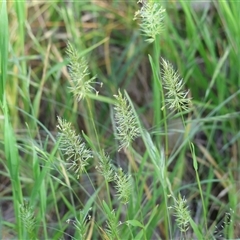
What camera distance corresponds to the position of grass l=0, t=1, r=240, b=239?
4.37ft

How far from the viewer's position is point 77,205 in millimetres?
1492

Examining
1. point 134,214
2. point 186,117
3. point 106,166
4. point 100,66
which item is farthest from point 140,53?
point 106,166

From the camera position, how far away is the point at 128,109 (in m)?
1.28

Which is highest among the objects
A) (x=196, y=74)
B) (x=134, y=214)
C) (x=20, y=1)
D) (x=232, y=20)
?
(x=20, y=1)

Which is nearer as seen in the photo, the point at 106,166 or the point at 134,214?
the point at 106,166

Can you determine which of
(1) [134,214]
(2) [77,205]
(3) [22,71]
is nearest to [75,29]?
(3) [22,71]

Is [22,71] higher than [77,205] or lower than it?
higher

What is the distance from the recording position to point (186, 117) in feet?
5.22

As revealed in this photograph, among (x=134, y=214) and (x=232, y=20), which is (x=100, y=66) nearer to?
(x=232, y=20)

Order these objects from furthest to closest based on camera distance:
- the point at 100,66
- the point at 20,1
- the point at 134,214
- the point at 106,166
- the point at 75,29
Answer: the point at 100,66 < the point at 75,29 < the point at 20,1 < the point at 134,214 < the point at 106,166

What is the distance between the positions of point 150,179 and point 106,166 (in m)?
0.58

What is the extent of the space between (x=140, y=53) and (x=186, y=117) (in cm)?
27

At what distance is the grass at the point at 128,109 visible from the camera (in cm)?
133

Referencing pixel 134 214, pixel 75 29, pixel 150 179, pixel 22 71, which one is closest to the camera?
→ pixel 134 214
